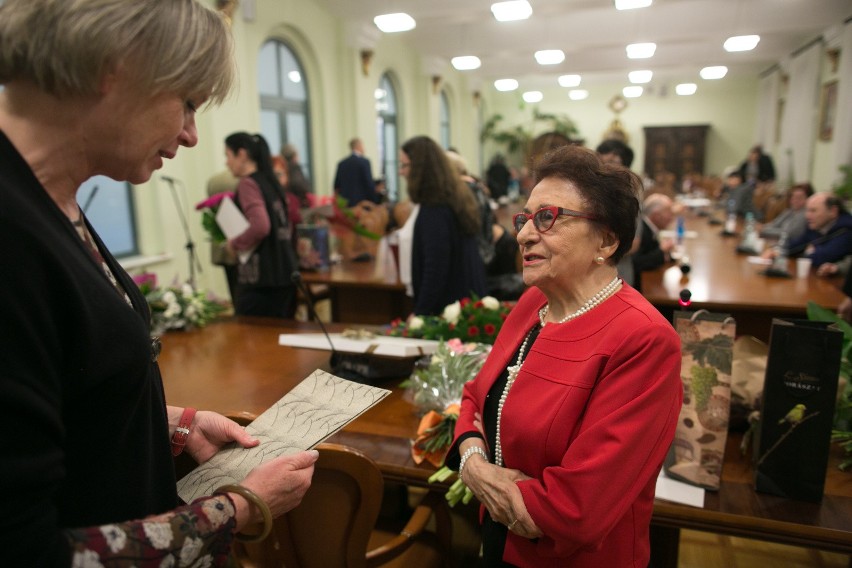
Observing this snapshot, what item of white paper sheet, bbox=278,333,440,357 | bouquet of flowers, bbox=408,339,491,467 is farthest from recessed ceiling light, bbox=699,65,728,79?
bouquet of flowers, bbox=408,339,491,467

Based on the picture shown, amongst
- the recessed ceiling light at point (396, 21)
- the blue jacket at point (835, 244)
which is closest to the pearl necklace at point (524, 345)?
the blue jacket at point (835, 244)

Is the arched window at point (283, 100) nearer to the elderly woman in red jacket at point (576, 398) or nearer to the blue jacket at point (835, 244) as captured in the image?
the blue jacket at point (835, 244)

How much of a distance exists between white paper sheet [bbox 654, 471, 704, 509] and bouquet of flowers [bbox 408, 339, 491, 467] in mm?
538

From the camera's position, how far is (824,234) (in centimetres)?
474

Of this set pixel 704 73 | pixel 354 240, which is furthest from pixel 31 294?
pixel 704 73

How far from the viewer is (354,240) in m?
4.80

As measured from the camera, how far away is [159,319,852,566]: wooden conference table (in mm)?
1379

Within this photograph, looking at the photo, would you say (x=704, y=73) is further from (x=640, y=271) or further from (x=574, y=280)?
(x=574, y=280)

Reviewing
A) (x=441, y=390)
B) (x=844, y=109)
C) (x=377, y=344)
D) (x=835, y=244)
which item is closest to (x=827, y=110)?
(x=844, y=109)

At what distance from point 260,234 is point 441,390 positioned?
190cm

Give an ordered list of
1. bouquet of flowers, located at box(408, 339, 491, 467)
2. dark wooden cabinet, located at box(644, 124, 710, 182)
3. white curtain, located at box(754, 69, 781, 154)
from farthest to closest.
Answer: dark wooden cabinet, located at box(644, 124, 710, 182)
white curtain, located at box(754, 69, 781, 154)
bouquet of flowers, located at box(408, 339, 491, 467)

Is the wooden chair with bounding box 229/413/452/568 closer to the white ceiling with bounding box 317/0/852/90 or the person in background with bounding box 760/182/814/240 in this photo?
the person in background with bounding box 760/182/814/240

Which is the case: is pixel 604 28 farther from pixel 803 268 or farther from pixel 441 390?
pixel 441 390

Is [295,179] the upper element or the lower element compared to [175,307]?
upper
